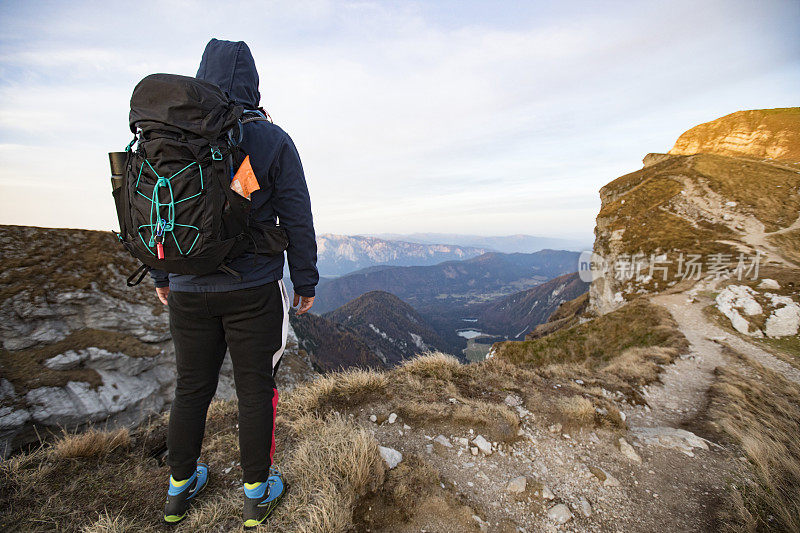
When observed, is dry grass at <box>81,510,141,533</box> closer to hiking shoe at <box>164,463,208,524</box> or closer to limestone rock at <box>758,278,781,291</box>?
hiking shoe at <box>164,463,208,524</box>

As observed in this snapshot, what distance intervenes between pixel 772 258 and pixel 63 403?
40.5 meters

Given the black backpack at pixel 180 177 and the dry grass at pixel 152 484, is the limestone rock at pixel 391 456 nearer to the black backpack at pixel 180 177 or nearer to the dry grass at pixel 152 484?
the dry grass at pixel 152 484

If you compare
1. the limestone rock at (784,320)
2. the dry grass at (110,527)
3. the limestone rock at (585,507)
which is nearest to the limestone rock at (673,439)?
the limestone rock at (585,507)

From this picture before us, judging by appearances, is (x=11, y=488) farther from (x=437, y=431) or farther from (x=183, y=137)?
(x=437, y=431)

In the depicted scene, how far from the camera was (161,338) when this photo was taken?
1164 centimetres

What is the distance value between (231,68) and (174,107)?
1.01 metres

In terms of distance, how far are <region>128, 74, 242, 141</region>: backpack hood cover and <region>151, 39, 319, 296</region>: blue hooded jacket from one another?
1.09ft

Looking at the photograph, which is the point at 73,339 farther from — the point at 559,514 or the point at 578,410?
the point at 578,410

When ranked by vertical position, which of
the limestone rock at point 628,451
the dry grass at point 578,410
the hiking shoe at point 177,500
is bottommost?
the limestone rock at point 628,451

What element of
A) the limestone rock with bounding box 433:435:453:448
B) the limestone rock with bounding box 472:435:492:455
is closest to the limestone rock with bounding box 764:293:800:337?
the limestone rock with bounding box 472:435:492:455

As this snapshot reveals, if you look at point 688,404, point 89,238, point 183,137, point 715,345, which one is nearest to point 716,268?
point 715,345

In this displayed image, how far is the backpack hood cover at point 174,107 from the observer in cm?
190

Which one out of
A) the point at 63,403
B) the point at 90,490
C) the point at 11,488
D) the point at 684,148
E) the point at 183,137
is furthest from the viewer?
the point at 684,148

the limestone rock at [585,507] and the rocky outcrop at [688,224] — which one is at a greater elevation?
the rocky outcrop at [688,224]
